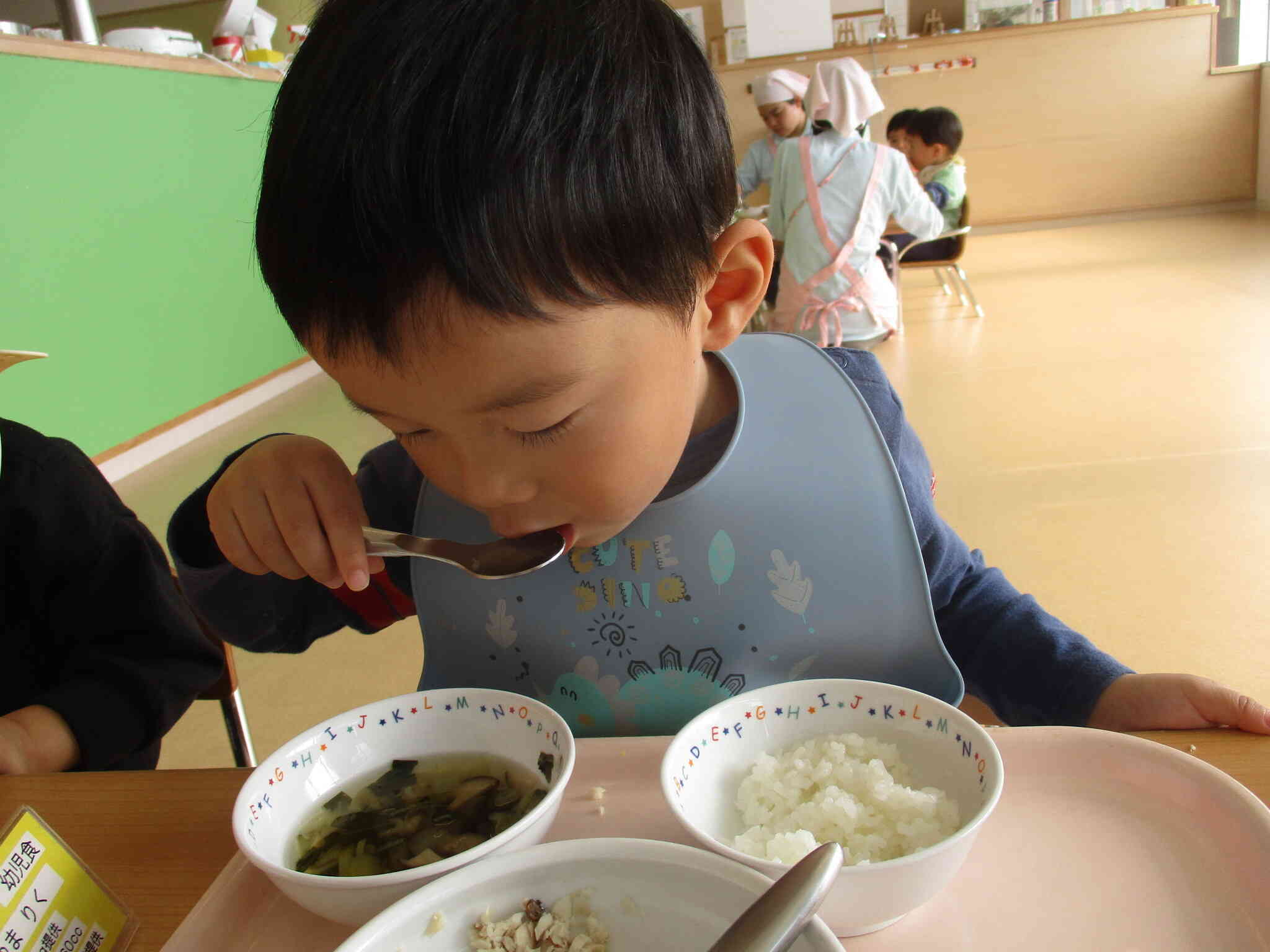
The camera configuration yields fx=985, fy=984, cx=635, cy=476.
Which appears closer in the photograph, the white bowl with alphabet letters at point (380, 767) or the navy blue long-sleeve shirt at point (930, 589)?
the white bowl with alphabet letters at point (380, 767)

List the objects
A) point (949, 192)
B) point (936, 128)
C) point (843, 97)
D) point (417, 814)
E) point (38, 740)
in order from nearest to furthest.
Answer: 1. point (417, 814)
2. point (38, 740)
3. point (843, 97)
4. point (949, 192)
5. point (936, 128)

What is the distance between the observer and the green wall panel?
283 cm

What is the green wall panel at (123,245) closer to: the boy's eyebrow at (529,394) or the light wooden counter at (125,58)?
the light wooden counter at (125,58)

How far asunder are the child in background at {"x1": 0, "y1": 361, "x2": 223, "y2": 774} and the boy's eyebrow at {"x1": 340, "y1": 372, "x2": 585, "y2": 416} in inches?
22.7

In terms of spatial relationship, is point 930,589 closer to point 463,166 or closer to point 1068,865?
point 1068,865

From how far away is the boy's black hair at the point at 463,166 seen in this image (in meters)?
0.55

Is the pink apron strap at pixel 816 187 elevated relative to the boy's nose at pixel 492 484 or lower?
lower

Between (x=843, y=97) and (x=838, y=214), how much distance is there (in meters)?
0.52

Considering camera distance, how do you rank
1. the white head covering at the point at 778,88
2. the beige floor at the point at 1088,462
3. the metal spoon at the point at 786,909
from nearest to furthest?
the metal spoon at the point at 786,909
the beige floor at the point at 1088,462
the white head covering at the point at 778,88

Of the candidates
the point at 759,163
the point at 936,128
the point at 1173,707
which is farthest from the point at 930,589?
the point at 936,128

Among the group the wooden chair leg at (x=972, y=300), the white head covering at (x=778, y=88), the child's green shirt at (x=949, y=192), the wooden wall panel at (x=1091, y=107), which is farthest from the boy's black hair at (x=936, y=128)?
the wooden wall panel at (x=1091, y=107)

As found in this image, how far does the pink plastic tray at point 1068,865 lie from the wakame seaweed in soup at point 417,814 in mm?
32

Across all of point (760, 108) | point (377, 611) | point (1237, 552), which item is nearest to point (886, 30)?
point (760, 108)

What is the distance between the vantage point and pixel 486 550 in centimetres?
80
